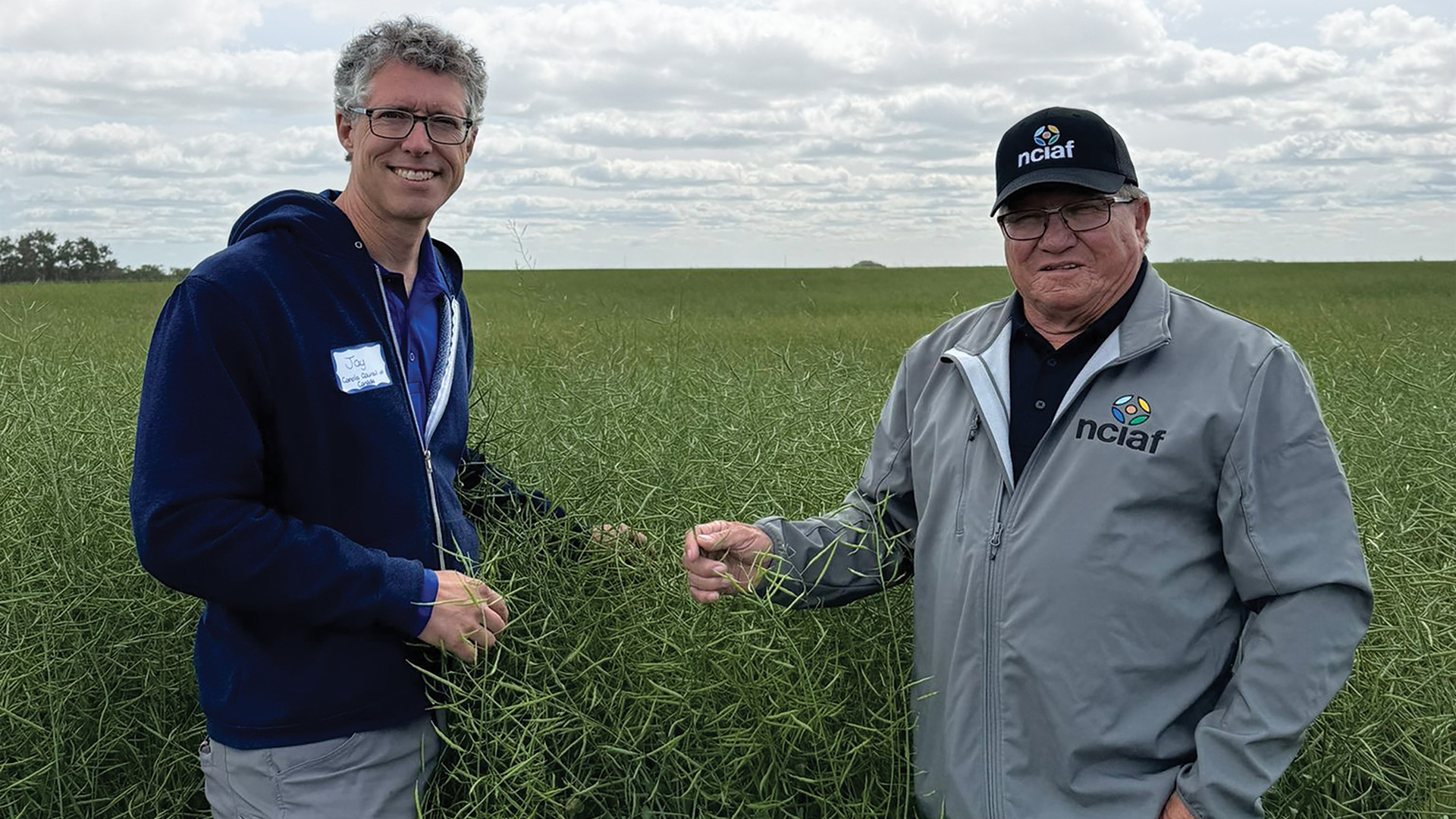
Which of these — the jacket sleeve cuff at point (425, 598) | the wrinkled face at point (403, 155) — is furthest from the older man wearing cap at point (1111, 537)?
the wrinkled face at point (403, 155)

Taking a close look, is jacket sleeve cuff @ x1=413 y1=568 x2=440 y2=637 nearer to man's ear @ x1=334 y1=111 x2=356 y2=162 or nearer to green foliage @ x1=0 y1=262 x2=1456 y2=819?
green foliage @ x1=0 y1=262 x2=1456 y2=819

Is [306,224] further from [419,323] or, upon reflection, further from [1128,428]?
[1128,428]

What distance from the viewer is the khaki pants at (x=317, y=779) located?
89.2 inches

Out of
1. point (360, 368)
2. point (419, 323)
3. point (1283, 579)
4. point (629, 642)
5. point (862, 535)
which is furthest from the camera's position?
point (629, 642)

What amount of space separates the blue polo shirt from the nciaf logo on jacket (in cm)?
135

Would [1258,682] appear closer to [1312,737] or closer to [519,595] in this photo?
[1312,737]

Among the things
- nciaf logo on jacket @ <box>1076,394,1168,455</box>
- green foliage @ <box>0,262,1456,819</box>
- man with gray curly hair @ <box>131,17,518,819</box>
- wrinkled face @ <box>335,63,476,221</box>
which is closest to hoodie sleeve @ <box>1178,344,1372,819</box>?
nciaf logo on jacket @ <box>1076,394,1168,455</box>

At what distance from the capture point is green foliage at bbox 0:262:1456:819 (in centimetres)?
267

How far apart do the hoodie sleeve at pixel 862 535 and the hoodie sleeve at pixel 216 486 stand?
38.2 inches

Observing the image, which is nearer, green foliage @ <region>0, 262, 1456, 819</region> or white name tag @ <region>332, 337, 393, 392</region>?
white name tag @ <region>332, 337, 393, 392</region>

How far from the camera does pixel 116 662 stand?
3469mm

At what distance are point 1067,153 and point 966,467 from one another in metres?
0.68

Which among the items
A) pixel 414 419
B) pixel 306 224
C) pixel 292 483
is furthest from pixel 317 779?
pixel 306 224

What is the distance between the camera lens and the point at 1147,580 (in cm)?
210
